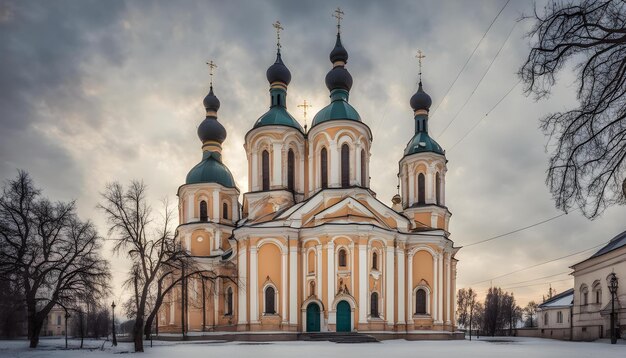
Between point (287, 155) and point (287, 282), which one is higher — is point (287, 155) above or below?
above

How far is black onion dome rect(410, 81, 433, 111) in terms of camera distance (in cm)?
4506

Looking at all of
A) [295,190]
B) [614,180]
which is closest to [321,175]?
[295,190]

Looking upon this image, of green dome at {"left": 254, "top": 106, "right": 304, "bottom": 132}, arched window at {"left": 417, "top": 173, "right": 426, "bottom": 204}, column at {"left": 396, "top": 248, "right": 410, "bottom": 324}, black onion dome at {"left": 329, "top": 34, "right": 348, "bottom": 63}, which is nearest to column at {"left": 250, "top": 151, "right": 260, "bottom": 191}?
green dome at {"left": 254, "top": 106, "right": 304, "bottom": 132}

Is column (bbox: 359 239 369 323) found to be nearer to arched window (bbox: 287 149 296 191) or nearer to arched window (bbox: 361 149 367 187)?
arched window (bbox: 361 149 367 187)

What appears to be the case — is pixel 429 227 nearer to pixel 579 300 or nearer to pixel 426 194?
pixel 426 194

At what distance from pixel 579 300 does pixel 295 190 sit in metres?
25.5

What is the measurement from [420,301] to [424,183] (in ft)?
34.6

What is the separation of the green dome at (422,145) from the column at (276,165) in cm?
1144

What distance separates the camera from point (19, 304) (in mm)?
26594

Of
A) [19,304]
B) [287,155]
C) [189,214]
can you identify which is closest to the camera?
[19,304]

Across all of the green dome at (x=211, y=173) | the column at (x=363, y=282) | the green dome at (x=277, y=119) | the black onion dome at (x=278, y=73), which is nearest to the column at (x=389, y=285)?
the column at (x=363, y=282)

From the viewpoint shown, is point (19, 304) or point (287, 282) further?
point (287, 282)

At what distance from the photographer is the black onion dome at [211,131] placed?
49656 millimetres

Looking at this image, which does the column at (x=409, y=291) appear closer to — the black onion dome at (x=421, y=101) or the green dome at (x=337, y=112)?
the green dome at (x=337, y=112)
